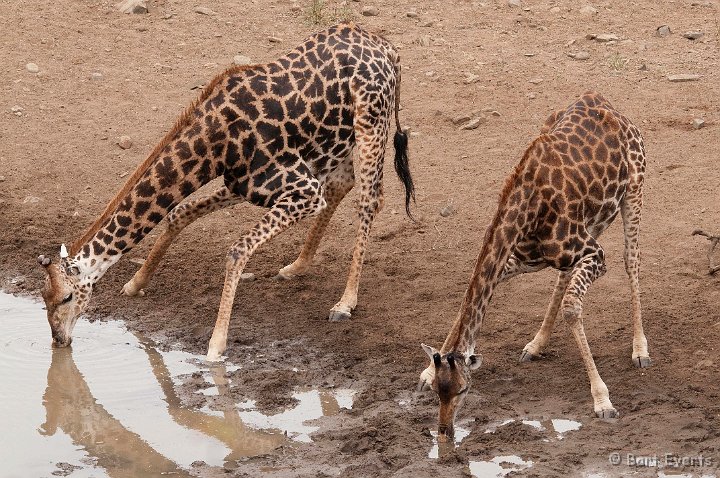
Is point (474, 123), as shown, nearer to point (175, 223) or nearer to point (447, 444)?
point (175, 223)

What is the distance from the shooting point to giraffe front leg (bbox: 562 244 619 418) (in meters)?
9.12

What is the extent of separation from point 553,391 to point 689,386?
3.23 ft

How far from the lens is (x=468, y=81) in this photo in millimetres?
14922

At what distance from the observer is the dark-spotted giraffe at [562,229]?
8930 millimetres

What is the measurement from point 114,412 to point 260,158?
2.45 meters

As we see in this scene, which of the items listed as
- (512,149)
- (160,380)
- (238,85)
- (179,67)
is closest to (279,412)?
(160,380)

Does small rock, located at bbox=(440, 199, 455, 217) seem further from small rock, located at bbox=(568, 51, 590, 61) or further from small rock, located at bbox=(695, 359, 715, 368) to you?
small rock, located at bbox=(695, 359, 715, 368)

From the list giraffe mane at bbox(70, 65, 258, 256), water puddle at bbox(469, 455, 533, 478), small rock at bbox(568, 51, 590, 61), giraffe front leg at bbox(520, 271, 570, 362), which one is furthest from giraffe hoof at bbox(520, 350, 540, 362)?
small rock at bbox(568, 51, 590, 61)

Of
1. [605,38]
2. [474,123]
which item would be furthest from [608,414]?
[605,38]

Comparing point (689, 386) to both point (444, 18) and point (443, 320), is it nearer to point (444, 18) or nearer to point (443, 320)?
point (443, 320)

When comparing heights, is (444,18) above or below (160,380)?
above

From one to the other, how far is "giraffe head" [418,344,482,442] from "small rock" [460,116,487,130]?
5.66 m

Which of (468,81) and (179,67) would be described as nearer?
(468,81)

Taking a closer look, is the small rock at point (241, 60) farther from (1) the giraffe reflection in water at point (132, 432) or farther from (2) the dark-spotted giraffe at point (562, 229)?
(2) the dark-spotted giraffe at point (562, 229)
